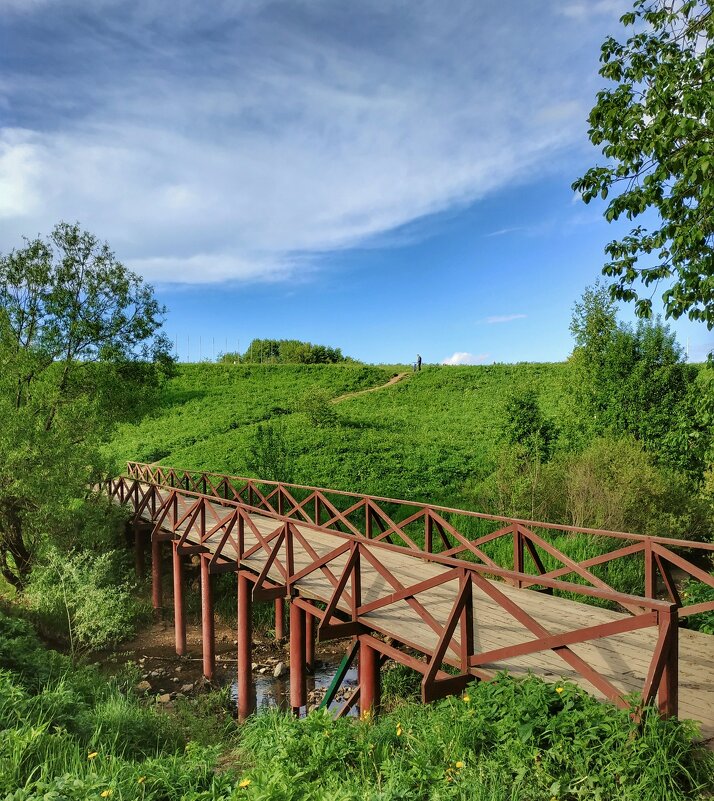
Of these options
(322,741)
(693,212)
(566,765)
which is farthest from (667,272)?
(322,741)

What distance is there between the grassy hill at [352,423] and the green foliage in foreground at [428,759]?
1241 centimetres

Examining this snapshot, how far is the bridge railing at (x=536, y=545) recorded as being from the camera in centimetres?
652

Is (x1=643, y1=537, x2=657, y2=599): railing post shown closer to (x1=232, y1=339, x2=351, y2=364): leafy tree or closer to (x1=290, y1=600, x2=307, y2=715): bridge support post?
(x1=290, y1=600, x2=307, y2=715): bridge support post

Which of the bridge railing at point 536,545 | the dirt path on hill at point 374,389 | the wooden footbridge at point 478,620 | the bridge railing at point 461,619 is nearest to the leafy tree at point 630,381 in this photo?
the bridge railing at point 536,545

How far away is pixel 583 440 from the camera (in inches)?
757

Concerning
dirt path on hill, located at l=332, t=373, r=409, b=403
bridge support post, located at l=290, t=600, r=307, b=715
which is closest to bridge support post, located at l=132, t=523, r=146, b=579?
bridge support post, located at l=290, t=600, r=307, b=715

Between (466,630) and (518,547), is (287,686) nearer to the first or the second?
(518,547)

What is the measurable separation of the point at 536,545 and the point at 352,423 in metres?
19.7

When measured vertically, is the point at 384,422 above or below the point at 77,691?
above

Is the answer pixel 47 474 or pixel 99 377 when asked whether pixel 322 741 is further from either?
pixel 99 377

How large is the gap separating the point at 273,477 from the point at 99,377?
18.8 feet

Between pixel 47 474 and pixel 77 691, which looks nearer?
pixel 77 691

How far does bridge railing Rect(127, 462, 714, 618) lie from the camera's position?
6516 mm

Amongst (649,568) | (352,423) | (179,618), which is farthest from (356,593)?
(352,423)
